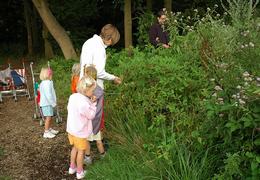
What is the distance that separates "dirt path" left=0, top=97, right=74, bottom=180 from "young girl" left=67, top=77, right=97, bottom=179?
437 mm

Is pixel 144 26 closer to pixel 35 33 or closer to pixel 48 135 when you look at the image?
pixel 48 135

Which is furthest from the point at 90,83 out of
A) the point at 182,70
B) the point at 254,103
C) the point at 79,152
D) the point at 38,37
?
the point at 38,37

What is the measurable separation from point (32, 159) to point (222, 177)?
3.29 meters

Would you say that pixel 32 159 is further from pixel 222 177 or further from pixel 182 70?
pixel 222 177

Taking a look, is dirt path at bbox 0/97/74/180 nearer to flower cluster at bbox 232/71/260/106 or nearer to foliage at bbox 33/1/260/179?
foliage at bbox 33/1/260/179

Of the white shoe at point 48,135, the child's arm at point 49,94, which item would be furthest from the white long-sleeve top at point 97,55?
the white shoe at point 48,135

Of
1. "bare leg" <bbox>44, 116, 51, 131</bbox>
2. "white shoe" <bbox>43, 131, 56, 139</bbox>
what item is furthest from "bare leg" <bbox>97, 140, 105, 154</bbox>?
"bare leg" <bbox>44, 116, 51, 131</bbox>

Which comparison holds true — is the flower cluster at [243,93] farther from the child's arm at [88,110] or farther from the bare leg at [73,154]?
the bare leg at [73,154]

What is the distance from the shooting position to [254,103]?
347 centimetres

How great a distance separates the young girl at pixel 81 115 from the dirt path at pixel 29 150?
44 centimetres

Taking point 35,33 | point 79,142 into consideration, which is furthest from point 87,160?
point 35,33

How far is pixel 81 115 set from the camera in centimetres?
514

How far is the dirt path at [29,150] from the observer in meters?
5.67

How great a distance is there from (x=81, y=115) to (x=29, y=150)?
5.72ft
